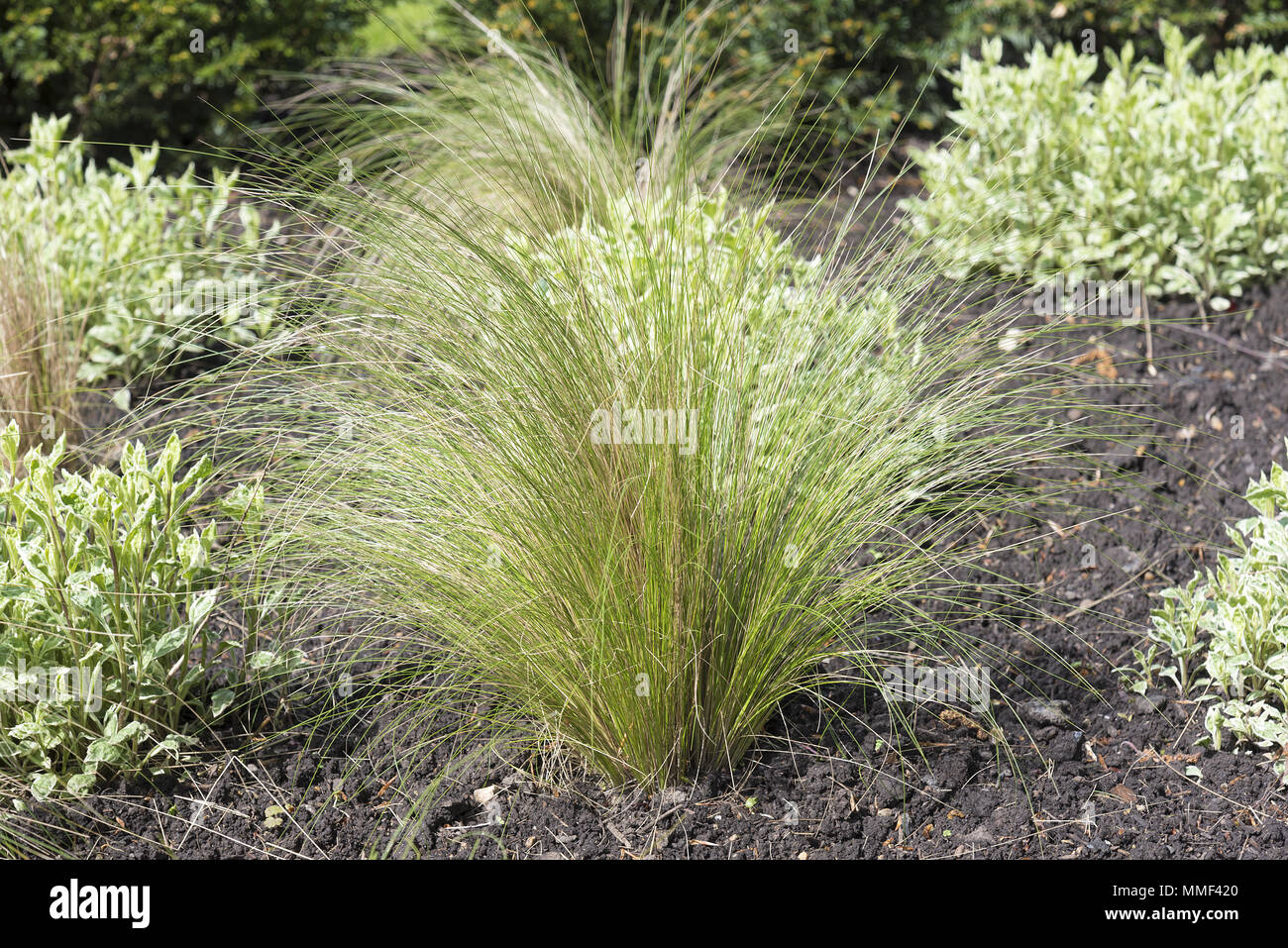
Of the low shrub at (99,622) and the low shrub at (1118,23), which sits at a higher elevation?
the low shrub at (1118,23)

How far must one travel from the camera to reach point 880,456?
2.55 m

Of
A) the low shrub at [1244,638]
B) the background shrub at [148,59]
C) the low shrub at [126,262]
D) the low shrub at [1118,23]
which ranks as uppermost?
the low shrub at [1118,23]

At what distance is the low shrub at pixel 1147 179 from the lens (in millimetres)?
4406

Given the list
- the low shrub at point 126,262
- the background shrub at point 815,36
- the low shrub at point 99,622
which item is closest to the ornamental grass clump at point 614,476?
the low shrub at point 99,622

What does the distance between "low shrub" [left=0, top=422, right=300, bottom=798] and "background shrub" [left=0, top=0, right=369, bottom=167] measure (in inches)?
154

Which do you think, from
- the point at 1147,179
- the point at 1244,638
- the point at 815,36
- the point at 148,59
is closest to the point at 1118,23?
the point at 815,36

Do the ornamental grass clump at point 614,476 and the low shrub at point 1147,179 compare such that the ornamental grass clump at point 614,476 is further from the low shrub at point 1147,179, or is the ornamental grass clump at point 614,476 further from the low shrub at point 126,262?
the low shrub at point 1147,179

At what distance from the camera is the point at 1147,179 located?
4.56m

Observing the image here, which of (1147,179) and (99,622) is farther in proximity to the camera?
(1147,179)

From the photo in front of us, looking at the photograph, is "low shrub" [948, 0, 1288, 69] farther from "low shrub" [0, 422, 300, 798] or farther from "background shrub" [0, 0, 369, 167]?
"low shrub" [0, 422, 300, 798]

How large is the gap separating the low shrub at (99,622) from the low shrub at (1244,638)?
2.15m

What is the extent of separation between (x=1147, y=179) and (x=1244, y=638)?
96.7 inches

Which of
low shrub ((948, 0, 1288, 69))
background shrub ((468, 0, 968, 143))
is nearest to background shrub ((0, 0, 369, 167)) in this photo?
background shrub ((468, 0, 968, 143))

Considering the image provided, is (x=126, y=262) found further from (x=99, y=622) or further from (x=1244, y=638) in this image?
(x=1244, y=638)
